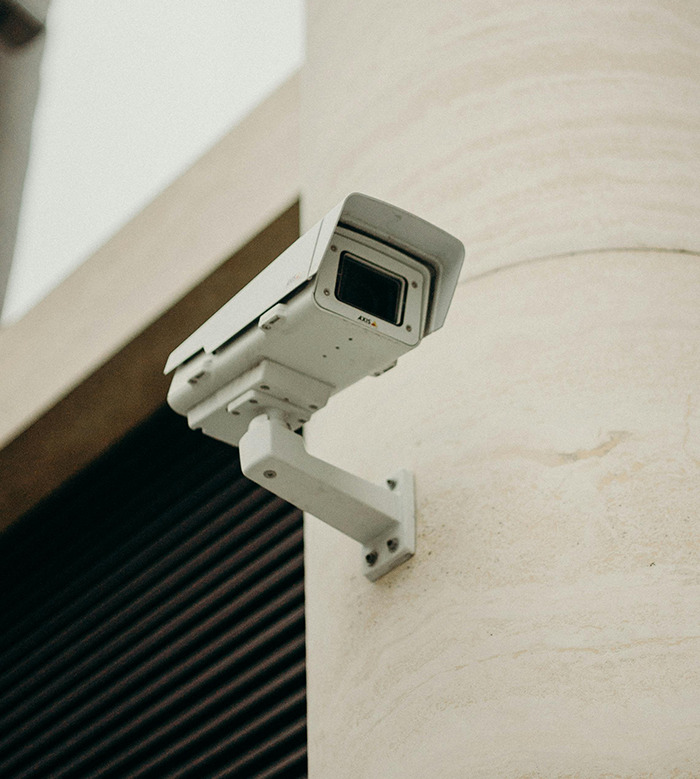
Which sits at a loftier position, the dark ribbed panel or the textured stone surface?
the dark ribbed panel

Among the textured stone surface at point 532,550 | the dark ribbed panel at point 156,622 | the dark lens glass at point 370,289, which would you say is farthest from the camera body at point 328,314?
the dark ribbed panel at point 156,622

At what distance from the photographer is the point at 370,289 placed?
1.86 metres

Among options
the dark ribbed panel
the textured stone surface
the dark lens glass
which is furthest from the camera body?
the dark ribbed panel

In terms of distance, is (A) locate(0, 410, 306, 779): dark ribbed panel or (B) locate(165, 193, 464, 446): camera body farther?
(A) locate(0, 410, 306, 779): dark ribbed panel

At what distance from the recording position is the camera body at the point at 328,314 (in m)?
1.79

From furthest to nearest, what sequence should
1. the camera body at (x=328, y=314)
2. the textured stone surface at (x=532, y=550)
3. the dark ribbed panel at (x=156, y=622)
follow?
the dark ribbed panel at (x=156, y=622) < the camera body at (x=328, y=314) < the textured stone surface at (x=532, y=550)

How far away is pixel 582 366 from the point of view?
2002 millimetres

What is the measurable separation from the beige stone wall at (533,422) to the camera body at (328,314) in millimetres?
289

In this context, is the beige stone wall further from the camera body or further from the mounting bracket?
the camera body

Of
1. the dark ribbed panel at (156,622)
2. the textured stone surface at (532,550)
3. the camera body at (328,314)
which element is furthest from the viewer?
the dark ribbed panel at (156,622)

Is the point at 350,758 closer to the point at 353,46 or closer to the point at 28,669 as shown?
the point at 353,46

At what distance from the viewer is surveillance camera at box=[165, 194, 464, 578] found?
1789 millimetres

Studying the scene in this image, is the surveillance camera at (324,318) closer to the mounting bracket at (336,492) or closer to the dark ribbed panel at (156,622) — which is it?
the mounting bracket at (336,492)

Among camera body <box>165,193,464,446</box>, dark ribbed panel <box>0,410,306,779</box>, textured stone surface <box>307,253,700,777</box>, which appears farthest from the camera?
dark ribbed panel <box>0,410,306,779</box>
